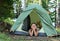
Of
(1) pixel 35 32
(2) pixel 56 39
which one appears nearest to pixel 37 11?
(1) pixel 35 32

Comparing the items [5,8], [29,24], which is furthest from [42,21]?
[5,8]

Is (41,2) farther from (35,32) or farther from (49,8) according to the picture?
(35,32)

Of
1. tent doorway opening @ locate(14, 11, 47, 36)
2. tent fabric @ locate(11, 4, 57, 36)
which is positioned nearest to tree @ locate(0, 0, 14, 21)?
tent doorway opening @ locate(14, 11, 47, 36)

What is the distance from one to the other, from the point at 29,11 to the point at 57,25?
152 inches

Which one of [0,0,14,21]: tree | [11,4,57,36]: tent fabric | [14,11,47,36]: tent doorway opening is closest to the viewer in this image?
[11,4,57,36]: tent fabric

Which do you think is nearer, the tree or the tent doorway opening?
the tent doorway opening

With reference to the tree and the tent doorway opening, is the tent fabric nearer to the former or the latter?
the tent doorway opening

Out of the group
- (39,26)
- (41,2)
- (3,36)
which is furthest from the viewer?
(41,2)

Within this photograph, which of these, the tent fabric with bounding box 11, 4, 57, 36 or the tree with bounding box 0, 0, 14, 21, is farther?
the tree with bounding box 0, 0, 14, 21

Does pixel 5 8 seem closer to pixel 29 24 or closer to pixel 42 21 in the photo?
pixel 29 24

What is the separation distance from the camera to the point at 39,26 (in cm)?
988

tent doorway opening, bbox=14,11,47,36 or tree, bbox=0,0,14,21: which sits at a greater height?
tree, bbox=0,0,14,21

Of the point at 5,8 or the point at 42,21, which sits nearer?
the point at 42,21

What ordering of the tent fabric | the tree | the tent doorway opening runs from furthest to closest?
the tree
the tent doorway opening
the tent fabric
